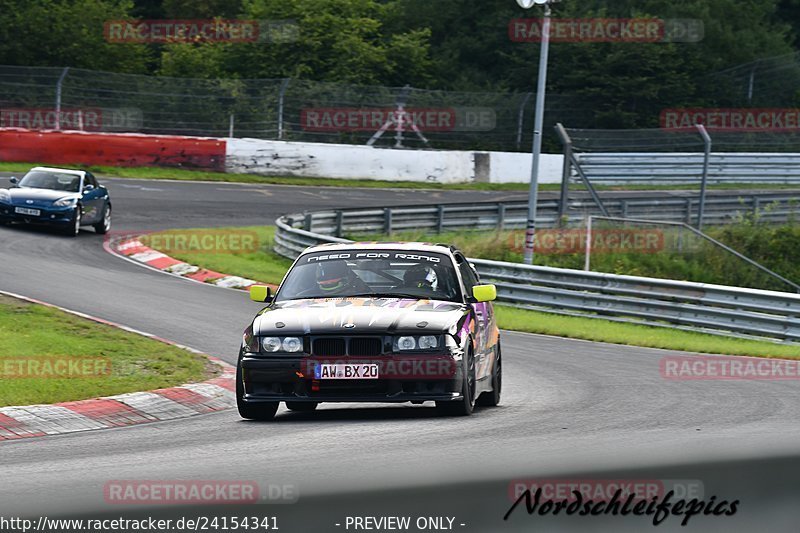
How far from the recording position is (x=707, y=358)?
622 inches

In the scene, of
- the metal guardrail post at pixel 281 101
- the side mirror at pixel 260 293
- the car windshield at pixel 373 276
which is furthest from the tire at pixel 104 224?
the side mirror at pixel 260 293

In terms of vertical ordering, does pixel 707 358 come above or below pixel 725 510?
below

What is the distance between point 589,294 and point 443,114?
68.0 ft

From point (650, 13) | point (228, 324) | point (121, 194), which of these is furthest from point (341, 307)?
point (650, 13)

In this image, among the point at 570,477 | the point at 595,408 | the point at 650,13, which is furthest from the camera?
the point at 650,13

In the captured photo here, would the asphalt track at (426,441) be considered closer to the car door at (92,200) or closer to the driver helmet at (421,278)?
the driver helmet at (421,278)

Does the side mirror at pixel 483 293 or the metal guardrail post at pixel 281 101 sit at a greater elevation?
the metal guardrail post at pixel 281 101

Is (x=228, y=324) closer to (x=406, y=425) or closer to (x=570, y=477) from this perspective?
(x=406, y=425)

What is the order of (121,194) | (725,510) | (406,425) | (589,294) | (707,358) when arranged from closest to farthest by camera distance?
(725,510)
(406,425)
(707,358)
(589,294)
(121,194)

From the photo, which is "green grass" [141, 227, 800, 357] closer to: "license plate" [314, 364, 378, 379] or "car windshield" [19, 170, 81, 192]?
"car windshield" [19, 170, 81, 192]

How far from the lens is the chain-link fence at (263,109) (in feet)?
118

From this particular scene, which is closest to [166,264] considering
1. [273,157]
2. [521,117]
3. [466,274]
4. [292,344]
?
[466,274]
